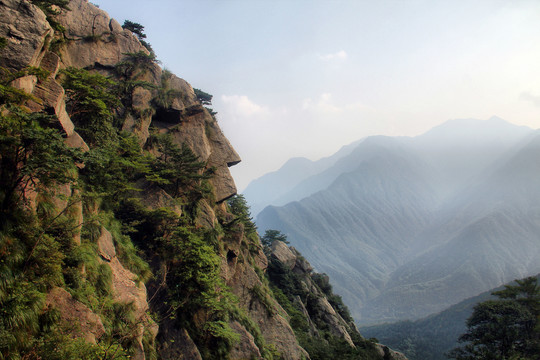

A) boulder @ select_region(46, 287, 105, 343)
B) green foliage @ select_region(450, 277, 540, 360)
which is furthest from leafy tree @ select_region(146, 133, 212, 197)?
green foliage @ select_region(450, 277, 540, 360)

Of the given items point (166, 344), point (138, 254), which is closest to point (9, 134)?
point (138, 254)

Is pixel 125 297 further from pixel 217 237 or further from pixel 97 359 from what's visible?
pixel 217 237

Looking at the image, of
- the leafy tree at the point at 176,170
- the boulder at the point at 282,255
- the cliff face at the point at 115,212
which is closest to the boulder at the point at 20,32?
the cliff face at the point at 115,212

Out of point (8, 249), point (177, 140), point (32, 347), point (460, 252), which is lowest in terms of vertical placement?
point (460, 252)

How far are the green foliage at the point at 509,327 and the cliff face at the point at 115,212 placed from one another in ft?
65.9

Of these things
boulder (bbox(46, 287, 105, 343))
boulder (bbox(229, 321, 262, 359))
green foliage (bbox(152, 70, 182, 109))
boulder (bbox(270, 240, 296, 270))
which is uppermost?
green foliage (bbox(152, 70, 182, 109))

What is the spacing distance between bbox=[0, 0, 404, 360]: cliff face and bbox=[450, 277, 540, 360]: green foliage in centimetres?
2009

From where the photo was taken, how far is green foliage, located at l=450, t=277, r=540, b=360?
25.8 metres

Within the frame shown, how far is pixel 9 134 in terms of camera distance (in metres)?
8.24

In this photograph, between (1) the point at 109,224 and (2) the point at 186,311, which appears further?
(2) the point at 186,311

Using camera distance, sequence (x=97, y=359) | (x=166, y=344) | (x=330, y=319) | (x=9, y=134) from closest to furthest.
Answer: (x=97, y=359) → (x=9, y=134) → (x=166, y=344) → (x=330, y=319)

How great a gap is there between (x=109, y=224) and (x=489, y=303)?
36.1 m

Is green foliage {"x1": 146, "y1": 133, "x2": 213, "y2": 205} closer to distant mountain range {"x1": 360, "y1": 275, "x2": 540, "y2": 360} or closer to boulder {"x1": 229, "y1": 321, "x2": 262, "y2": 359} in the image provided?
boulder {"x1": 229, "y1": 321, "x2": 262, "y2": 359}

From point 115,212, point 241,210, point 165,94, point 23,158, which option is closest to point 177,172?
point 115,212
